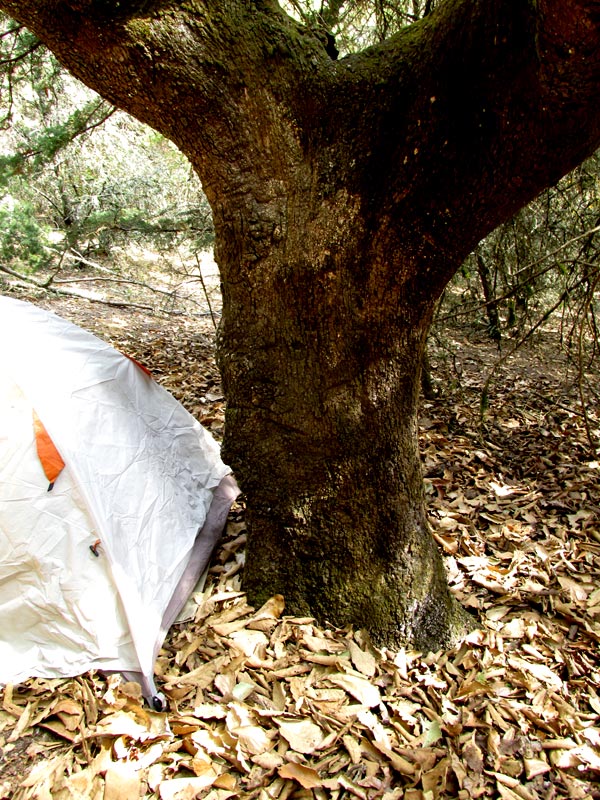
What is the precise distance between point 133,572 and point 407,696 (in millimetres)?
1236

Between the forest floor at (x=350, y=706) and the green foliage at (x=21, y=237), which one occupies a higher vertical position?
the green foliage at (x=21, y=237)

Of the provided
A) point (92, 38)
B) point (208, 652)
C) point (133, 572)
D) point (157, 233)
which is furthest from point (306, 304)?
point (157, 233)

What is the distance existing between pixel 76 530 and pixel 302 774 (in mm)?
1269

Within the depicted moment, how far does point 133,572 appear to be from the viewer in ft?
7.23

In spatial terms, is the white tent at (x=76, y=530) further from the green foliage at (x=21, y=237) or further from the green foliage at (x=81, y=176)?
the green foliage at (x=21, y=237)

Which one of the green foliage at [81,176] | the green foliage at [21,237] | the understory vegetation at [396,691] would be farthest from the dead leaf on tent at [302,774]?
the green foliage at [21,237]

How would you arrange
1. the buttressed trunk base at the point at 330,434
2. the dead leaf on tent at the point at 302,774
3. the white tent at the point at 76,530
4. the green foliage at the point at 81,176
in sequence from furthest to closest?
the green foliage at the point at 81,176 < the white tent at the point at 76,530 < the buttressed trunk base at the point at 330,434 < the dead leaf on tent at the point at 302,774

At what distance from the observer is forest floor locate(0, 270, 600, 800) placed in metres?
1.74

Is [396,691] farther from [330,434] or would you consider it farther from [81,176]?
[81,176]

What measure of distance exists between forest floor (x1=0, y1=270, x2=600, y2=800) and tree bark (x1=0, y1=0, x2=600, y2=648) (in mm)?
200

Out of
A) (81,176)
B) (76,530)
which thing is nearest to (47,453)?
(76,530)

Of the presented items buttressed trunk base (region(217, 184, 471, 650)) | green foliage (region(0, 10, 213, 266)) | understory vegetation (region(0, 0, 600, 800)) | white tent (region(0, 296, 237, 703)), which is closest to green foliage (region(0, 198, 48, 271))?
green foliage (region(0, 10, 213, 266))

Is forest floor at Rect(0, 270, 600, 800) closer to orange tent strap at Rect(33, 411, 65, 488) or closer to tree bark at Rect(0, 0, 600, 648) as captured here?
Result: tree bark at Rect(0, 0, 600, 648)

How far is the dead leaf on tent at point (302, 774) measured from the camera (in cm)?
172
